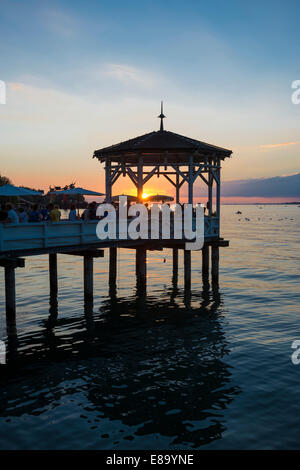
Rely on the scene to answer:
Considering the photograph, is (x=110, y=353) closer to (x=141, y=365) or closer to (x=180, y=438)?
(x=141, y=365)

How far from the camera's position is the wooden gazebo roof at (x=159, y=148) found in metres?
21.9

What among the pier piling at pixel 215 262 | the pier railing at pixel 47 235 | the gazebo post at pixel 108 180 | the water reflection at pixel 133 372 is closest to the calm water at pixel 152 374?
the water reflection at pixel 133 372

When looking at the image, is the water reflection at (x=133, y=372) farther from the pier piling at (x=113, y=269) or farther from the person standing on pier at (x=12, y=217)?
the pier piling at (x=113, y=269)

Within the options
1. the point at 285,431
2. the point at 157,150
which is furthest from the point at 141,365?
the point at 157,150

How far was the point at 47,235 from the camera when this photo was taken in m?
17.2

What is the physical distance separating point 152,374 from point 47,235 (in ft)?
23.7

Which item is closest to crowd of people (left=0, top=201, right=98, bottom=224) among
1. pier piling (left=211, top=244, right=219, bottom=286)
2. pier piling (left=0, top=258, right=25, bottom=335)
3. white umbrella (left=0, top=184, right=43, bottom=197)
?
white umbrella (left=0, top=184, right=43, bottom=197)

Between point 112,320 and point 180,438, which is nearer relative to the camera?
point 180,438

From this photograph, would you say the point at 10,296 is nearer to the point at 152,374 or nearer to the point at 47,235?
the point at 47,235

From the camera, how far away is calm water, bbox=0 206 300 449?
32.2 feet

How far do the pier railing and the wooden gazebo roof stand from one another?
5.28 meters

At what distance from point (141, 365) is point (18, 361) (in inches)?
158

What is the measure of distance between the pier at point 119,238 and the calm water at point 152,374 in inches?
86.0
